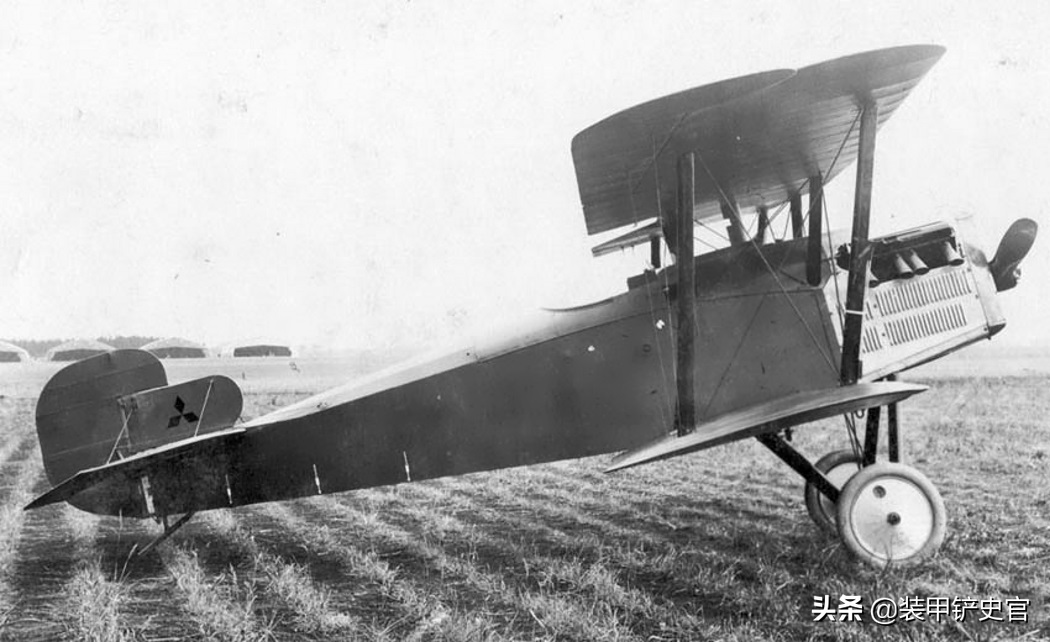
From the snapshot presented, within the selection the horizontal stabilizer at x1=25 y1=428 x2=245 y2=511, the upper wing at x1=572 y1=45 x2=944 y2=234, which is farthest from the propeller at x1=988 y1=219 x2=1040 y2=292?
the horizontal stabilizer at x1=25 y1=428 x2=245 y2=511

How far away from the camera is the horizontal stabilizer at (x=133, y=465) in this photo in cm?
476

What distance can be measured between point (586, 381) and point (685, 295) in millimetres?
992

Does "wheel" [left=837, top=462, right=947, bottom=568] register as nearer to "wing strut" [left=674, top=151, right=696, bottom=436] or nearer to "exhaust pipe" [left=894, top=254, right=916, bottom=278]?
"wing strut" [left=674, top=151, right=696, bottom=436]

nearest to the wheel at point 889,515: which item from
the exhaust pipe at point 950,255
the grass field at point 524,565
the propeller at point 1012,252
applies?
the grass field at point 524,565

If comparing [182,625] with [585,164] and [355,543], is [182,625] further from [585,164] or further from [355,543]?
[585,164]

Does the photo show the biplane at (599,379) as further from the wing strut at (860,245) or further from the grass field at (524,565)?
the grass field at (524,565)

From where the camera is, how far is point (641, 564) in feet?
16.5

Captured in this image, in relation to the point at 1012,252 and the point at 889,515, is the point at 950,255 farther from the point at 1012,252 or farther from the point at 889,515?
the point at 889,515

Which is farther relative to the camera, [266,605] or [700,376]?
[700,376]

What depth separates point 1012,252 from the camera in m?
5.39

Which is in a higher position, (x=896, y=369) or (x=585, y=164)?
(x=585, y=164)

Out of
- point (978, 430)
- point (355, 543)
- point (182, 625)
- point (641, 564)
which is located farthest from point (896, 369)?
point (978, 430)

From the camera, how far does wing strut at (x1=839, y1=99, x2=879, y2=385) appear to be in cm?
466

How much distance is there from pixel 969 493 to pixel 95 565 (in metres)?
7.20
